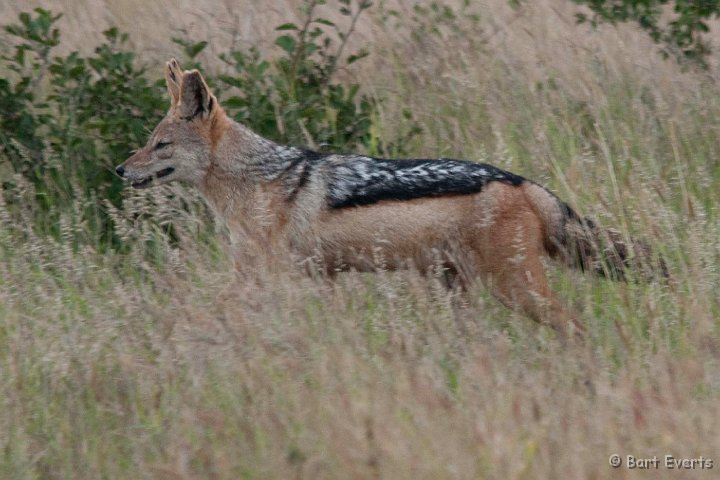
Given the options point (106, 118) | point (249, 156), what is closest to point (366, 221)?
point (249, 156)

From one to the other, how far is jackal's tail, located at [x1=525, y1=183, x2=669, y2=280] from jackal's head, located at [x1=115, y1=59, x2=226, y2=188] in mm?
1912

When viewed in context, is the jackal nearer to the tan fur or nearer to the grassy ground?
the tan fur

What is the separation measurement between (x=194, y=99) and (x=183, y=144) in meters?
0.27

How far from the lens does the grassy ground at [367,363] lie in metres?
3.95

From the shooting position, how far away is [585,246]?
6137 mm

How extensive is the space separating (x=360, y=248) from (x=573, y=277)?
3.81ft

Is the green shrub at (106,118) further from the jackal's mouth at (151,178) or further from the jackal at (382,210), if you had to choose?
the jackal at (382,210)

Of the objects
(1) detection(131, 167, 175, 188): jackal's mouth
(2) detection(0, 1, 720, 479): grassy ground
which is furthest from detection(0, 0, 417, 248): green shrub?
(1) detection(131, 167, 175, 188): jackal's mouth

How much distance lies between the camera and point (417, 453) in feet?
12.6

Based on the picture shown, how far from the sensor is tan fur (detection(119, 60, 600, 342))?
5.87 meters

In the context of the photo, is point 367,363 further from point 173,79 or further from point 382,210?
point 173,79

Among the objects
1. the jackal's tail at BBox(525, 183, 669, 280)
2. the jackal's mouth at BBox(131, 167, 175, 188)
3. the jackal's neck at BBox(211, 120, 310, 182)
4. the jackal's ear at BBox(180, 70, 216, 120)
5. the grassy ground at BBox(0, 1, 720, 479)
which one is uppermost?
the jackal's ear at BBox(180, 70, 216, 120)

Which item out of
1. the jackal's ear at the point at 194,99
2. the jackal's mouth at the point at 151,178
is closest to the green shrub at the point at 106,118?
the jackal's mouth at the point at 151,178

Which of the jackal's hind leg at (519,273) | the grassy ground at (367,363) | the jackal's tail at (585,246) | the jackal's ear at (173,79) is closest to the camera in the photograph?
the grassy ground at (367,363)
